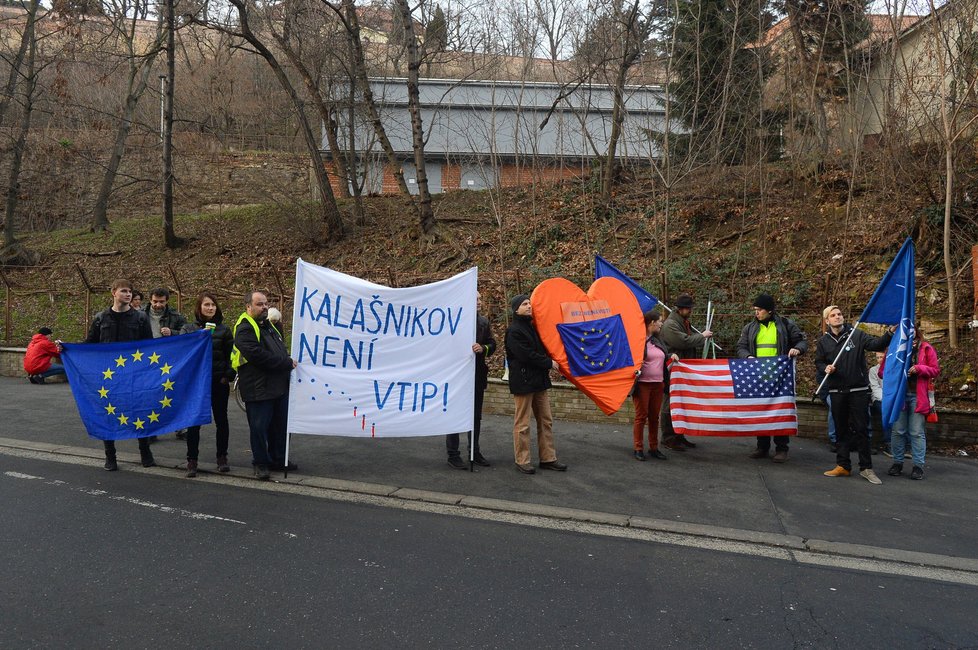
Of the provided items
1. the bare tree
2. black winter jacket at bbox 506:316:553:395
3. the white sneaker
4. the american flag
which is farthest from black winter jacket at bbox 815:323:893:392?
the bare tree

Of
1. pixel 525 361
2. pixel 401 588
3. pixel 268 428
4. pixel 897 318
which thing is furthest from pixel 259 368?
pixel 897 318

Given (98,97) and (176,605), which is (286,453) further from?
(98,97)

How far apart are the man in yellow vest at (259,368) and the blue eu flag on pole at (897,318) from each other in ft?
20.5

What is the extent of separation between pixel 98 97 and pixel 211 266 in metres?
22.0

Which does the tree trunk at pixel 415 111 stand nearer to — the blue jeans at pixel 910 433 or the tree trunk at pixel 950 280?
the tree trunk at pixel 950 280

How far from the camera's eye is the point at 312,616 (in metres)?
4.47

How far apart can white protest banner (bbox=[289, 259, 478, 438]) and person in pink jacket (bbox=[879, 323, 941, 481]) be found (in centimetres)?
466

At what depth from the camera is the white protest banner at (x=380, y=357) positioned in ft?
24.9

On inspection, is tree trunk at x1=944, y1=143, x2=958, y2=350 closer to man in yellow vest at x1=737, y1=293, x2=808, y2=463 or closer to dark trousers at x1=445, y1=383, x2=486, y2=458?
man in yellow vest at x1=737, y1=293, x2=808, y2=463

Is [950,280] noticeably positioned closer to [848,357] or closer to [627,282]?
[848,357]

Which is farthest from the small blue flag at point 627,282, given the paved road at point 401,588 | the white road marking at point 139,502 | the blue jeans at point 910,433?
the white road marking at point 139,502

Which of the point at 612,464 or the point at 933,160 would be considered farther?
the point at 933,160

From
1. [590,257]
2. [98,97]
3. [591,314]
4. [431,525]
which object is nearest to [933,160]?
[590,257]

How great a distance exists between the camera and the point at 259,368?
729 cm
